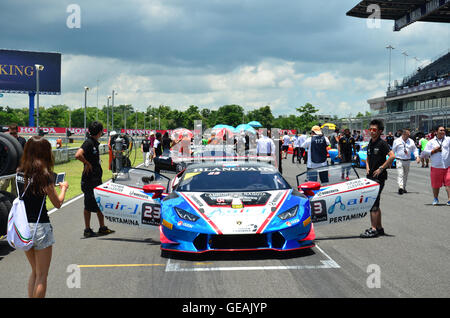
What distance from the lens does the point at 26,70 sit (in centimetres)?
6738

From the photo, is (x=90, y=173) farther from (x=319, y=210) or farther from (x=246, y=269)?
(x=319, y=210)

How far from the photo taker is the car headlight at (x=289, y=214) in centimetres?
613

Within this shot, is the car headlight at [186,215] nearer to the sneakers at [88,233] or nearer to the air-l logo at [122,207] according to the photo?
the air-l logo at [122,207]

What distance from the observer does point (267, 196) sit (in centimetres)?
657

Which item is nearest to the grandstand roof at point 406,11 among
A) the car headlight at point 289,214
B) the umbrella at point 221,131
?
the umbrella at point 221,131

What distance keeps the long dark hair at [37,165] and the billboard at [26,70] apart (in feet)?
219

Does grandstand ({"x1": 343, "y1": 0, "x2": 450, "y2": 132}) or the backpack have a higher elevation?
grandstand ({"x1": 343, "y1": 0, "x2": 450, "y2": 132})

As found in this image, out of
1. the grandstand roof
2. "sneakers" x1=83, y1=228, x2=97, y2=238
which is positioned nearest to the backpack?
"sneakers" x1=83, y1=228, x2=97, y2=238

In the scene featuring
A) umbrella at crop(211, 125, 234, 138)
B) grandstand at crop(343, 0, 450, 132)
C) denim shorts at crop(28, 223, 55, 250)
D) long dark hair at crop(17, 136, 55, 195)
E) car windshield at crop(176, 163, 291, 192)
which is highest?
grandstand at crop(343, 0, 450, 132)

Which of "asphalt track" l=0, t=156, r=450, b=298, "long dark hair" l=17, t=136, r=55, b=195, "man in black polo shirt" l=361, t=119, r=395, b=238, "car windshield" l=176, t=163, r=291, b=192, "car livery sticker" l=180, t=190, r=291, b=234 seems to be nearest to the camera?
"long dark hair" l=17, t=136, r=55, b=195

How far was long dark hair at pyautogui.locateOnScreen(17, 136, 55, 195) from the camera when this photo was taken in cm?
412

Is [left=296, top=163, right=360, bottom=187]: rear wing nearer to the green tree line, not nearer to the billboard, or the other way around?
the billboard
